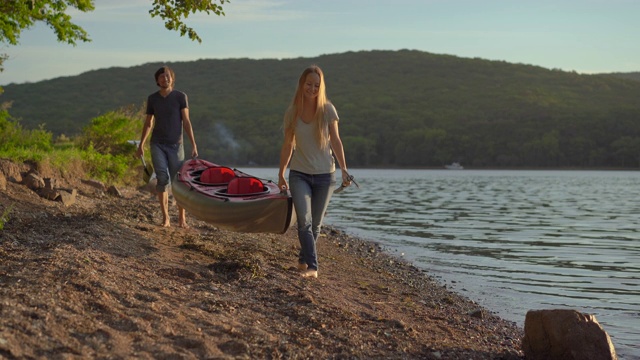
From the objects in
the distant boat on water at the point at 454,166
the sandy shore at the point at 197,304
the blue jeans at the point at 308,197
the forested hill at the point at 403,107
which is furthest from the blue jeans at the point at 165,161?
the distant boat on water at the point at 454,166

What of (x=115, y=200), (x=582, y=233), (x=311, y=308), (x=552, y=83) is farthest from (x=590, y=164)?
(x=311, y=308)

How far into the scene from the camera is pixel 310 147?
7.93 metres

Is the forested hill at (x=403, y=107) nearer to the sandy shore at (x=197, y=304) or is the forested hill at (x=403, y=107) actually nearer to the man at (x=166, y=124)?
the man at (x=166, y=124)

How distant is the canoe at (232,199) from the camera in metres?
8.78

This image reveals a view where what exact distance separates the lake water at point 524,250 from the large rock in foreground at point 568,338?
119 centimetres

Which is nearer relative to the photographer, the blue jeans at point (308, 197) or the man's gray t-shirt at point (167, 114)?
the blue jeans at point (308, 197)

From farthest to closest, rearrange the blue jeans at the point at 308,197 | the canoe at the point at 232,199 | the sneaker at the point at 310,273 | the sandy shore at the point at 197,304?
the canoe at the point at 232,199 → the sneaker at the point at 310,273 → the blue jeans at the point at 308,197 → the sandy shore at the point at 197,304

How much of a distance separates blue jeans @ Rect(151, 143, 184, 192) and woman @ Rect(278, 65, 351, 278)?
2.72 meters

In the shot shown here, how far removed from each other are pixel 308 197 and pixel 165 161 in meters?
3.09

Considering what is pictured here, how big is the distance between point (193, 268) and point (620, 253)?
391 inches

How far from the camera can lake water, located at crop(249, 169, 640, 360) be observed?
959 centimetres

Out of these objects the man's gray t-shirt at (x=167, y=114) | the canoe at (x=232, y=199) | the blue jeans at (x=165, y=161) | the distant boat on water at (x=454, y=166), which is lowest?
the distant boat on water at (x=454, y=166)

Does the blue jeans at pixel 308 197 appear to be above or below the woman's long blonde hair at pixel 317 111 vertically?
below

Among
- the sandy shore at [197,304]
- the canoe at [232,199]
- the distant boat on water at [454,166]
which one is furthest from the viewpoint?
the distant boat on water at [454,166]
